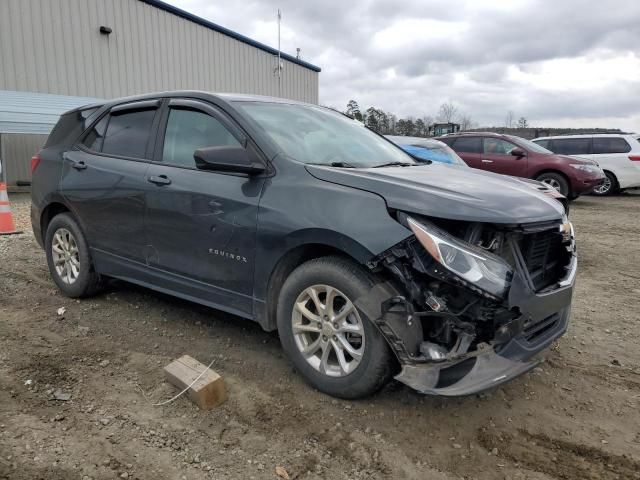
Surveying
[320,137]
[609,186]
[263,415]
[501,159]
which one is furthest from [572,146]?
[263,415]

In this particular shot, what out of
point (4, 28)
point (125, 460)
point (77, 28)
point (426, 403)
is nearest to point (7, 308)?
point (125, 460)

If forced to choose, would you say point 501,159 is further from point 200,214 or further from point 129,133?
point 200,214

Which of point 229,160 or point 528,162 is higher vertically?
point 229,160

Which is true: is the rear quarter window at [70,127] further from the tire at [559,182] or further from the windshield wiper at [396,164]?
the tire at [559,182]

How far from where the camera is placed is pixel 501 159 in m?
12.0

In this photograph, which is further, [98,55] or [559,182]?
[98,55]

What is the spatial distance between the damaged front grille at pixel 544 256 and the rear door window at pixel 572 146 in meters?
12.6

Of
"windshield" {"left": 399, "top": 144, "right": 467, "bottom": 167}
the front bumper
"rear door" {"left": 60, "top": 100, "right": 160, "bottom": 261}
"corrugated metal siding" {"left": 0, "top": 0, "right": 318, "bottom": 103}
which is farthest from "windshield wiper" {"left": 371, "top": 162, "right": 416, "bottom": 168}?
"corrugated metal siding" {"left": 0, "top": 0, "right": 318, "bottom": 103}

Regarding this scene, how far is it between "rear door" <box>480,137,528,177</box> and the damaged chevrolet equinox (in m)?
8.83

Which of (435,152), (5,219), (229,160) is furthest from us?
(435,152)

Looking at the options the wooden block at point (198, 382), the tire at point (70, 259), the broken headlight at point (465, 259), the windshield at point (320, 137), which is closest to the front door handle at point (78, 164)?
the tire at point (70, 259)

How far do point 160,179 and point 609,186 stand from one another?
13724 mm

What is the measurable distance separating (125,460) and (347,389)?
1167mm

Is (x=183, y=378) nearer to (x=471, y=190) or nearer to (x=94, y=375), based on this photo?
(x=94, y=375)
